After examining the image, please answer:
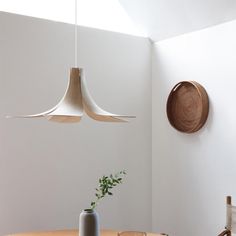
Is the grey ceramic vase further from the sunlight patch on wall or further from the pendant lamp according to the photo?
the sunlight patch on wall

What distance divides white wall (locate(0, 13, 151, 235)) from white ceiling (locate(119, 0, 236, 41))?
0.67ft

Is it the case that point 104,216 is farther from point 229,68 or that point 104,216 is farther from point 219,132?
point 229,68

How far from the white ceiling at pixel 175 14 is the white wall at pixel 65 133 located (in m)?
0.20

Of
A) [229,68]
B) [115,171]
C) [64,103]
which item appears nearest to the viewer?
[64,103]

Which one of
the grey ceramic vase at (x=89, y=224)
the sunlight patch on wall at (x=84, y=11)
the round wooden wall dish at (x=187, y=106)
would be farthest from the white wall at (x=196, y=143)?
the grey ceramic vase at (x=89, y=224)

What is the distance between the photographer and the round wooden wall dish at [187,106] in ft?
11.1

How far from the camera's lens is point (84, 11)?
3686mm

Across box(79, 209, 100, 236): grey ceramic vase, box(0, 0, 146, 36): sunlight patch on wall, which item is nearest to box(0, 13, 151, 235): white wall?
box(0, 0, 146, 36): sunlight patch on wall

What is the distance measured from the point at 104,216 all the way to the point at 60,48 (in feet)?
4.74

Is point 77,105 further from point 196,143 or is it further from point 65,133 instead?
point 196,143

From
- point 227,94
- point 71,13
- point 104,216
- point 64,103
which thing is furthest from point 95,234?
point 71,13

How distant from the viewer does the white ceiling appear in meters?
3.20

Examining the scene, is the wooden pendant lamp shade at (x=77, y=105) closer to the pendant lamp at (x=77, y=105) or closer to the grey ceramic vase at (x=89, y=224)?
the pendant lamp at (x=77, y=105)

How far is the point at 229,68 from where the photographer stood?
3.21 meters
